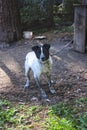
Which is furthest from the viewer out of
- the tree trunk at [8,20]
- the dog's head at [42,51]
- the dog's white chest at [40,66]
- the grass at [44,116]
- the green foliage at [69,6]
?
the green foliage at [69,6]

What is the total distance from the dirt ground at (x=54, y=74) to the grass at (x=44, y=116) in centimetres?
25

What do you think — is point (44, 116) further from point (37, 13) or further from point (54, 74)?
point (37, 13)

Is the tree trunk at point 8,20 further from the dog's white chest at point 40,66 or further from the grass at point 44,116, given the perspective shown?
the grass at point 44,116

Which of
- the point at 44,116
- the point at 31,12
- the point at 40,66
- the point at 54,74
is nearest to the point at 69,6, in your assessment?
the point at 31,12

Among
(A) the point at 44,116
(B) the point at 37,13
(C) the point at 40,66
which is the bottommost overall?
(A) the point at 44,116

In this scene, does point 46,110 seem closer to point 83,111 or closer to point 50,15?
point 83,111

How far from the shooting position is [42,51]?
4.96 meters

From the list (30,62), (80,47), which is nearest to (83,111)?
(30,62)

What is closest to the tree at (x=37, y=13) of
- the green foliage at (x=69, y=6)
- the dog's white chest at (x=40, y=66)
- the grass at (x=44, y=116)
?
the green foliage at (x=69, y=6)

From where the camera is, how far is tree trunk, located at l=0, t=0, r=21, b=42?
901 cm

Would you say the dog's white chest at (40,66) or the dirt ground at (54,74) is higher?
the dog's white chest at (40,66)

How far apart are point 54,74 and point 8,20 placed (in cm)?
333

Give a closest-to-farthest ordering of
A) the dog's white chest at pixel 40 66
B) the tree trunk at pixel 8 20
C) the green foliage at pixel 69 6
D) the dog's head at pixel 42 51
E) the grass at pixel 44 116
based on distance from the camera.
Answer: the grass at pixel 44 116 → the dog's head at pixel 42 51 → the dog's white chest at pixel 40 66 → the tree trunk at pixel 8 20 → the green foliage at pixel 69 6

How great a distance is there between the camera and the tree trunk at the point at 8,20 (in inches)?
355
